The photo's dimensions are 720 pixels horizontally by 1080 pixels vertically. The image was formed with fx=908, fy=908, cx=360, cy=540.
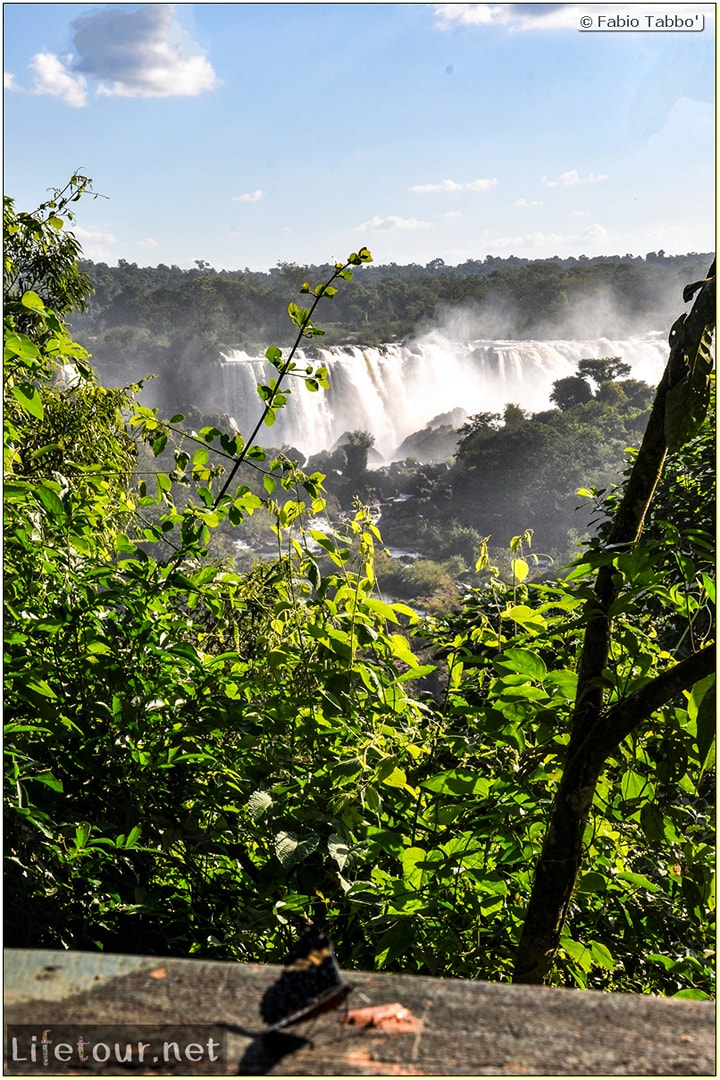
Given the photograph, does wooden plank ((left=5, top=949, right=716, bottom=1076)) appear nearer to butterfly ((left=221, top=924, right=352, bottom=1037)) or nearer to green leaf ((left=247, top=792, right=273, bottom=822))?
butterfly ((left=221, top=924, right=352, bottom=1037))

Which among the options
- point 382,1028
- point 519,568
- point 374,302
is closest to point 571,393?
point 374,302

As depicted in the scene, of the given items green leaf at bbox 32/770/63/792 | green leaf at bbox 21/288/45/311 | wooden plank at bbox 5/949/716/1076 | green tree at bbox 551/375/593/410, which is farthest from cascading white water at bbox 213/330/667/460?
wooden plank at bbox 5/949/716/1076

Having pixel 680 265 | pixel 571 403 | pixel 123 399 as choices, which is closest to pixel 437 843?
pixel 123 399

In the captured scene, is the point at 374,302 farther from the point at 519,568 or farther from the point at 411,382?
the point at 519,568

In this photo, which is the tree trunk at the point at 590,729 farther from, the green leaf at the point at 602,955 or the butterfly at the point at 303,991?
the butterfly at the point at 303,991

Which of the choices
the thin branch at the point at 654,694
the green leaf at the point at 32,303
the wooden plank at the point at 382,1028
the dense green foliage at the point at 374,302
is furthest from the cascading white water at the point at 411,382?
the wooden plank at the point at 382,1028
